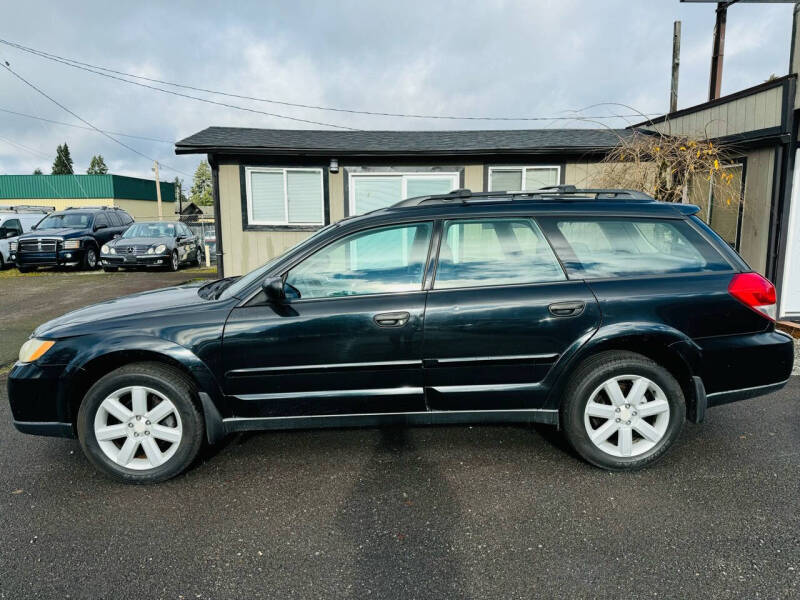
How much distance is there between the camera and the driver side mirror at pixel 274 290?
125 inches

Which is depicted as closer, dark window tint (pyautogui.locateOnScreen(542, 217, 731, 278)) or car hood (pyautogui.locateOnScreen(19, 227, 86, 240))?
dark window tint (pyautogui.locateOnScreen(542, 217, 731, 278))

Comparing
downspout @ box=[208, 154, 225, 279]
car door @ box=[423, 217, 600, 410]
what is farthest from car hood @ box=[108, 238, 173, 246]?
car door @ box=[423, 217, 600, 410]

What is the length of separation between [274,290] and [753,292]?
295 cm

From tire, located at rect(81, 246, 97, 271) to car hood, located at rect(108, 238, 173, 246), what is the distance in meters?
0.95

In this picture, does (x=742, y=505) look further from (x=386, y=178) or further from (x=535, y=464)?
(x=386, y=178)

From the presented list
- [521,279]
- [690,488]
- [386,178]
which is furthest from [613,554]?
[386,178]

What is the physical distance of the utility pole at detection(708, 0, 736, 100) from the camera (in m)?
12.4

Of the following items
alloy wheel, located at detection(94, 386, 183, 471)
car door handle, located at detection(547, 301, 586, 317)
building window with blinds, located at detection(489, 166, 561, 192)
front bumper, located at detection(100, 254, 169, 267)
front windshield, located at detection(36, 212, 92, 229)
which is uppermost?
building window with blinds, located at detection(489, 166, 561, 192)

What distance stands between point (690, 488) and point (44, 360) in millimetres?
3871

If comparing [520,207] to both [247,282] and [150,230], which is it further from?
[150,230]

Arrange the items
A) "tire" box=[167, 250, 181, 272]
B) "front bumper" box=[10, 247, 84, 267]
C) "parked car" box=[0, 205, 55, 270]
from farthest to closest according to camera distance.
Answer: "parked car" box=[0, 205, 55, 270], "tire" box=[167, 250, 181, 272], "front bumper" box=[10, 247, 84, 267]

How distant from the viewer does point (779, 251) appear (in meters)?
7.49

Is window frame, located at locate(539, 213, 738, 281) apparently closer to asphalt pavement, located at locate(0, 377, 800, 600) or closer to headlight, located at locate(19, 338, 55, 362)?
asphalt pavement, located at locate(0, 377, 800, 600)

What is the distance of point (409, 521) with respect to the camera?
9.29ft
